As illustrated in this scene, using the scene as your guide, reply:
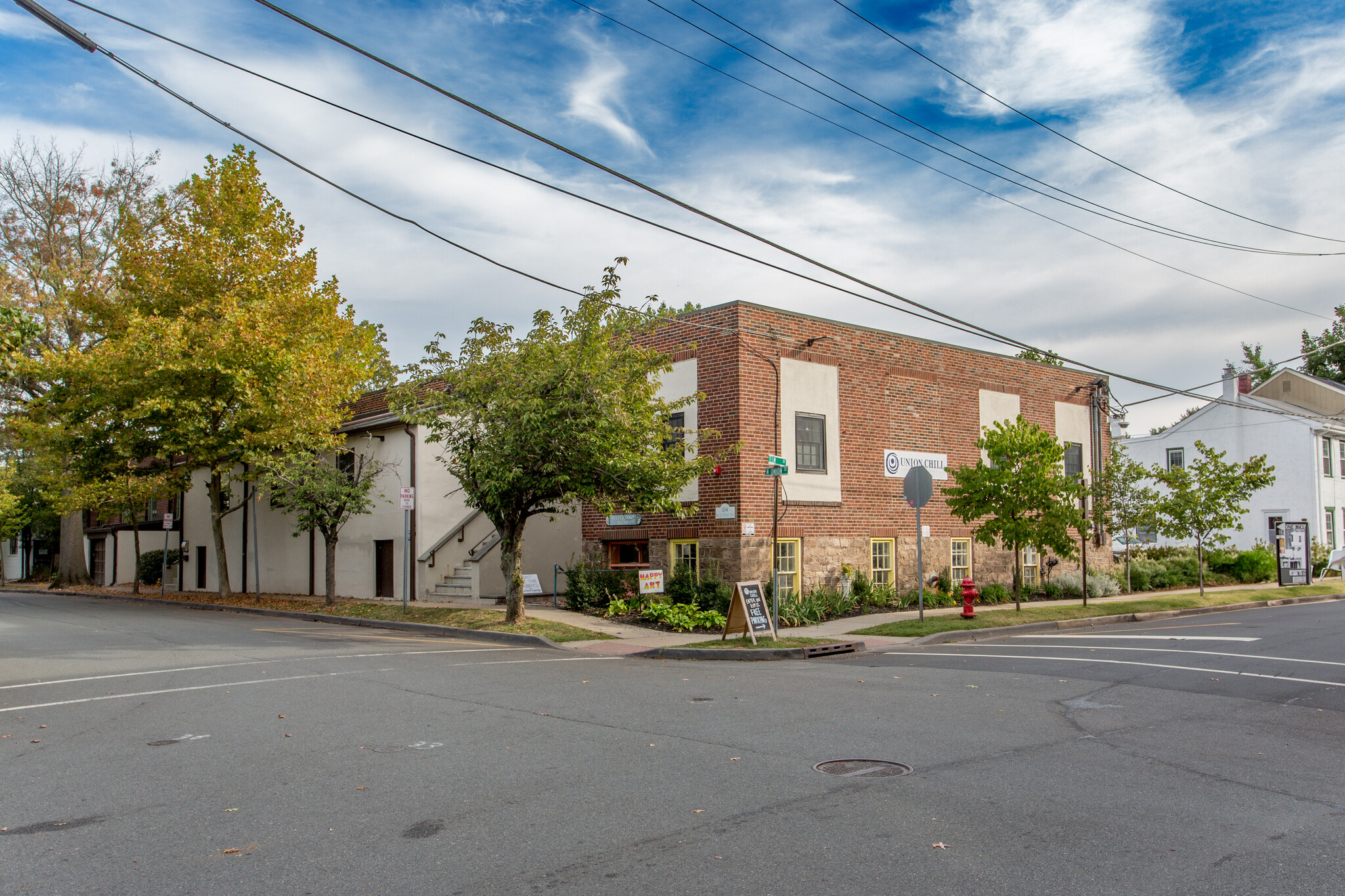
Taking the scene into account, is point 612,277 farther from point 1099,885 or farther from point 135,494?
point 135,494

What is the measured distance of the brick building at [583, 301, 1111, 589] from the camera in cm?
2041

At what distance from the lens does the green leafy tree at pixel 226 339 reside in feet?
82.4

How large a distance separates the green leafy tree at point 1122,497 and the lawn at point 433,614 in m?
15.8

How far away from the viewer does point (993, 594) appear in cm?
2403

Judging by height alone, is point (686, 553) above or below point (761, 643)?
above

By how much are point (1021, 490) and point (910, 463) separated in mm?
4114

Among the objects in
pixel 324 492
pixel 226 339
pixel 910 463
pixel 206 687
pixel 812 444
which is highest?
pixel 226 339

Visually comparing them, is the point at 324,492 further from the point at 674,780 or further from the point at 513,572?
the point at 674,780

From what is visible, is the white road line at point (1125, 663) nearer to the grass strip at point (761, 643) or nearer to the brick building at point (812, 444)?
the grass strip at point (761, 643)

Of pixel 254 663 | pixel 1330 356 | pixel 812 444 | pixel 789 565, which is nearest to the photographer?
pixel 254 663

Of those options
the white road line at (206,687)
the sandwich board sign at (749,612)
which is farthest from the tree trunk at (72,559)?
the sandwich board sign at (749,612)

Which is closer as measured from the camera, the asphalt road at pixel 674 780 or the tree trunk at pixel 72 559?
the asphalt road at pixel 674 780

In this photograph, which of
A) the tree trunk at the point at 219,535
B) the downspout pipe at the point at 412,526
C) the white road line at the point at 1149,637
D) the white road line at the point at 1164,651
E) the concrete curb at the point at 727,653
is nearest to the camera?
the white road line at the point at 1164,651

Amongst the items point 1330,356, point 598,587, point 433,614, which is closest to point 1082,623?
point 598,587
